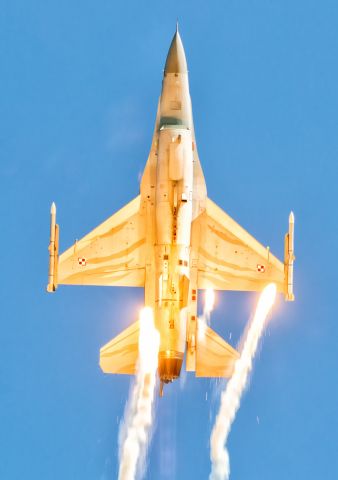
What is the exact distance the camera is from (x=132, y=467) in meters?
40.3

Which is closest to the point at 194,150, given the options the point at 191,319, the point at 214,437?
the point at 191,319

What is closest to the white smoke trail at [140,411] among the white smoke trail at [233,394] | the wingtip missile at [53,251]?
the white smoke trail at [233,394]

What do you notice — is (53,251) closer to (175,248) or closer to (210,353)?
(175,248)

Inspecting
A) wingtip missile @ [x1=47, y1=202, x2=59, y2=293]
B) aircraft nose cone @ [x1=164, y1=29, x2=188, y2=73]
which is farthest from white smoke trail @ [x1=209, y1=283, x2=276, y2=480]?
aircraft nose cone @ [x1=164, y1=29, x2=188, y2=73]

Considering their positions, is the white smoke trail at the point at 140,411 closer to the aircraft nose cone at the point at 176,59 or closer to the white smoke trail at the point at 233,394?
the white smoke trail at the point at 233,394

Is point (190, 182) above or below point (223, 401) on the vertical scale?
above

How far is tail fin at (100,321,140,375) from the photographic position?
1603 inches

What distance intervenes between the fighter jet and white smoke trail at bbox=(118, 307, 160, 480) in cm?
31

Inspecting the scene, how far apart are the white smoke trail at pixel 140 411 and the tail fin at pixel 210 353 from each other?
1.19 meters

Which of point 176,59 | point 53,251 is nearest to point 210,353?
point 53,251

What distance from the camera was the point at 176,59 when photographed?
4144cm

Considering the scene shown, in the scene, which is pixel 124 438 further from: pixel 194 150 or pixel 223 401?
pixel 194 150

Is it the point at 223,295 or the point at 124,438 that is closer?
the point at 124,438

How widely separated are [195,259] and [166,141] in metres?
3.06
